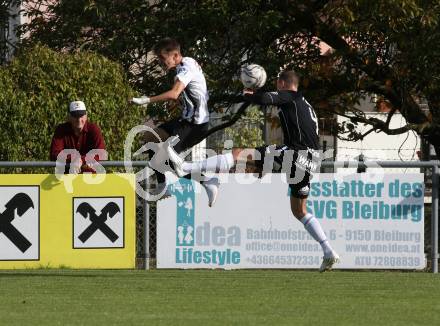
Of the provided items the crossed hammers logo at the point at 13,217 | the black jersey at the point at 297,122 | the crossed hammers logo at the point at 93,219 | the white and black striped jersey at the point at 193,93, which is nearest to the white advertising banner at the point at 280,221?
the crossed hammers logo at the point at 93,219

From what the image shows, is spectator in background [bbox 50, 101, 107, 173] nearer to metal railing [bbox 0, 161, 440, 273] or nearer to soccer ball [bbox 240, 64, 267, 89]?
metal railing [bbox 0, 161, 440, 273]

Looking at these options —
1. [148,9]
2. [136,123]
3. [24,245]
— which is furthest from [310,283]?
[148,9]

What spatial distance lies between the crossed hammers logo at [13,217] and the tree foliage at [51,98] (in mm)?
1948

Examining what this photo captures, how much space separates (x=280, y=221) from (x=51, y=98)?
3870 millimetres

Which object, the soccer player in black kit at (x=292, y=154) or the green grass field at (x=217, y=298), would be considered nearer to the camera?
the green grass field at (x=217, y=298)

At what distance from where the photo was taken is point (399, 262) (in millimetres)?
15453

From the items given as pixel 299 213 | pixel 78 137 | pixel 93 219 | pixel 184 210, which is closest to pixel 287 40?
pixel 184 210

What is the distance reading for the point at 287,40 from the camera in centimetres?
2047

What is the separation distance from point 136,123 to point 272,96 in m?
5.04

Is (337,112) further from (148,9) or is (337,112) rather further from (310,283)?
(310,283)

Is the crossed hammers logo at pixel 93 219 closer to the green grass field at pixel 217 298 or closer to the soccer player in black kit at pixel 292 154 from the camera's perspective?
the green grass field at pixel 217 298

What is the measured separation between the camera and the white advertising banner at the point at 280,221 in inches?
602

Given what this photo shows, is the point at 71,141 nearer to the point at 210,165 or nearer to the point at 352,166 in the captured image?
the point at 210,165

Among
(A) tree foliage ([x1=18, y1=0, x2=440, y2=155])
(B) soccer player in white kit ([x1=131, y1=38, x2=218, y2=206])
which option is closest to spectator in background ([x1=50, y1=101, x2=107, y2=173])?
(B) soccer player in white kit ([x1=131, y1=38, x2=218, y2=206])
